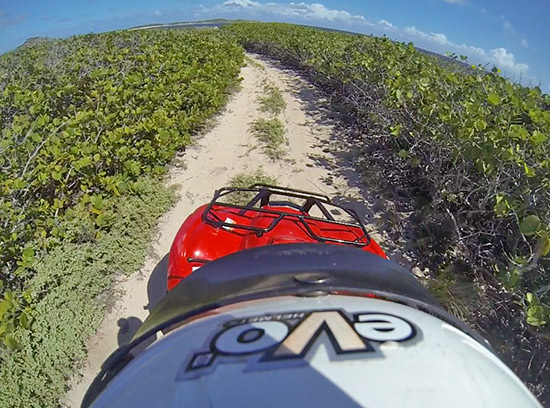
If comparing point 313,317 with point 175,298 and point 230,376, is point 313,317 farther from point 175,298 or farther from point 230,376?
point 175,298

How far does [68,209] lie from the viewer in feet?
11.5

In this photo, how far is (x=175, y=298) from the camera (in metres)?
1.06

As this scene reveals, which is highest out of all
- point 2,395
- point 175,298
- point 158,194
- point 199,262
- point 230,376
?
point 230,376

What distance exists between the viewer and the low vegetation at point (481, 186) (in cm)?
243

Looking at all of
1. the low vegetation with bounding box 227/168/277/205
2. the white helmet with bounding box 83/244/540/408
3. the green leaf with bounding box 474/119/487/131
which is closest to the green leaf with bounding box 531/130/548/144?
the green leaf with bounding box 474/119/487/131

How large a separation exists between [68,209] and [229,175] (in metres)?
1.94

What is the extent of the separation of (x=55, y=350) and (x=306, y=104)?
6.92m

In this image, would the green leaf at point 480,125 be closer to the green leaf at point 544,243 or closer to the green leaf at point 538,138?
the green leaf at point 538,138

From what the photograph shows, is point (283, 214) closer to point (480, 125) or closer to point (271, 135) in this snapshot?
point (480, 125)

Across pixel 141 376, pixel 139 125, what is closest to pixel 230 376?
pixel 141 376

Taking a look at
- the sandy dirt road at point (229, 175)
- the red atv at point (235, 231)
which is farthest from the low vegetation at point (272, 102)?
the red atv at point (235, 231)

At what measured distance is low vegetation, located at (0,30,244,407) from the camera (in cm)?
240

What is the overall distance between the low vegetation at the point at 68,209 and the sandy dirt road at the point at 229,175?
0.37 ft

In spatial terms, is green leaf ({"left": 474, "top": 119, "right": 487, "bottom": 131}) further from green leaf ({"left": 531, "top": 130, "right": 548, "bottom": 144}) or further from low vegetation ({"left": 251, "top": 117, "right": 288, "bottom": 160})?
low vegetation ({"left": 251, "top": 117, "right": 288, "bottom": 160})
